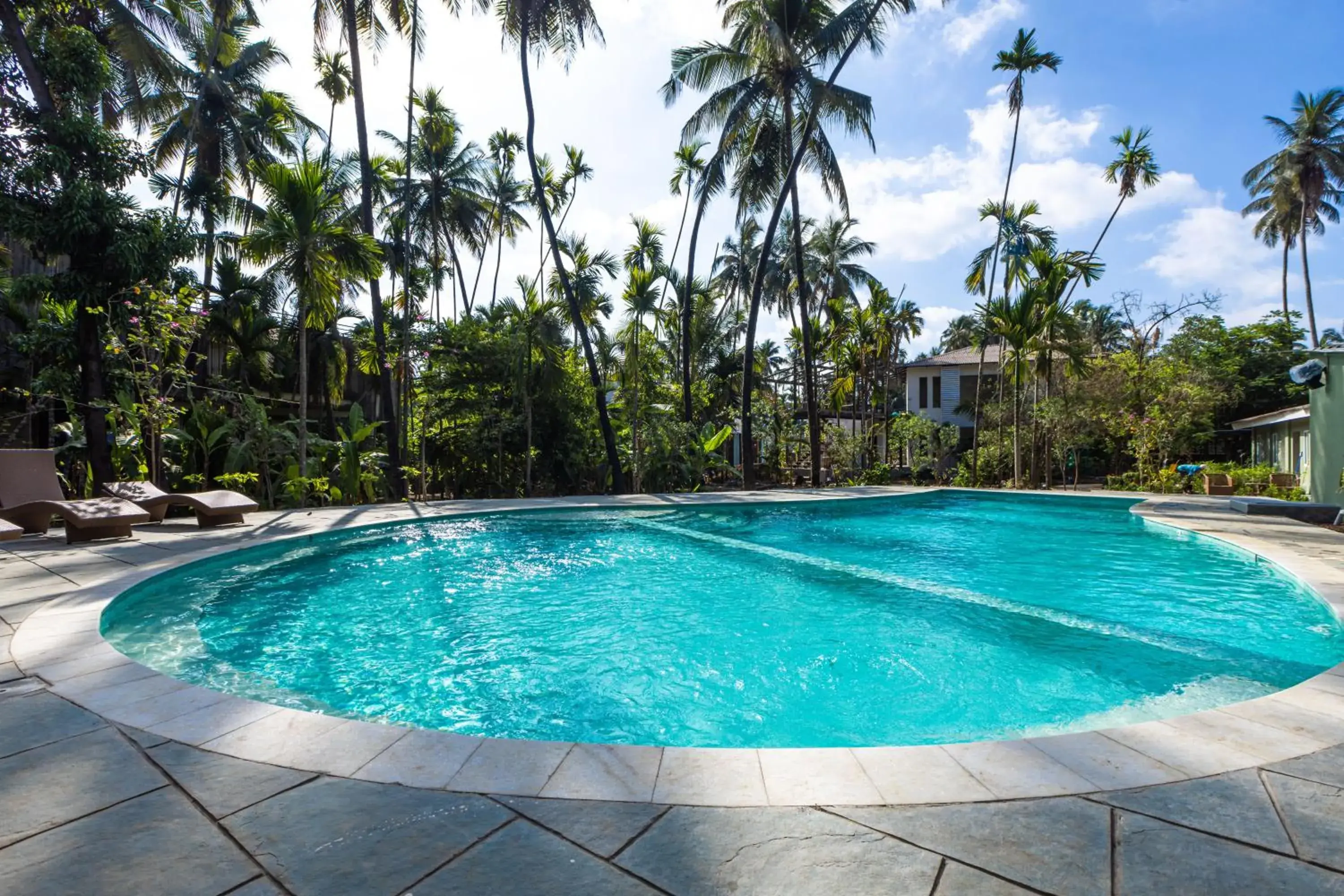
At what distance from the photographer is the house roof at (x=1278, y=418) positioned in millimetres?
15930

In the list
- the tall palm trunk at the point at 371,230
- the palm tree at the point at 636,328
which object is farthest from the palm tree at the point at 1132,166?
the tall palm trunk at the point at 371,230

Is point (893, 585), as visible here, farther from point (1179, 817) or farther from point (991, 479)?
point (991, 479)

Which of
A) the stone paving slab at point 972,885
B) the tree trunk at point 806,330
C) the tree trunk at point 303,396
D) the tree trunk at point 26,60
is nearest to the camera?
the stone paving slab at point 972,885

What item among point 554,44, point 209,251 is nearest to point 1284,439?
point 554,44

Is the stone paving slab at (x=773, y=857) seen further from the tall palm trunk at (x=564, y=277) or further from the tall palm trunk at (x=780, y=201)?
the tall palm trunk at (x=780, y=201)

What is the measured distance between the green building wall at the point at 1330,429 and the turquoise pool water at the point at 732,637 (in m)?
6.49

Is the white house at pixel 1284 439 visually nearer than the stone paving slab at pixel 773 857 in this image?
No

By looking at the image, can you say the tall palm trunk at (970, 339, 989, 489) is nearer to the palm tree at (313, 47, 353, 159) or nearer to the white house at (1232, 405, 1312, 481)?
the white house at (1232, 405, 1312, 481)

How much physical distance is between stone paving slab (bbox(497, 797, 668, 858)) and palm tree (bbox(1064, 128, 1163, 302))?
23603 millimetres

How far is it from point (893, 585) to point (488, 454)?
1215cm

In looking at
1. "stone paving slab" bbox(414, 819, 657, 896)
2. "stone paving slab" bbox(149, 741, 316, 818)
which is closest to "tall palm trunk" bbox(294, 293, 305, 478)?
"stone paving slab" bbox(149, 741, 316, 818)

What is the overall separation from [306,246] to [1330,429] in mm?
20274

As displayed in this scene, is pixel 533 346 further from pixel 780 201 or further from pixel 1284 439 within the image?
pixel 1284 439

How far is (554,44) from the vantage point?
54.1 feet
